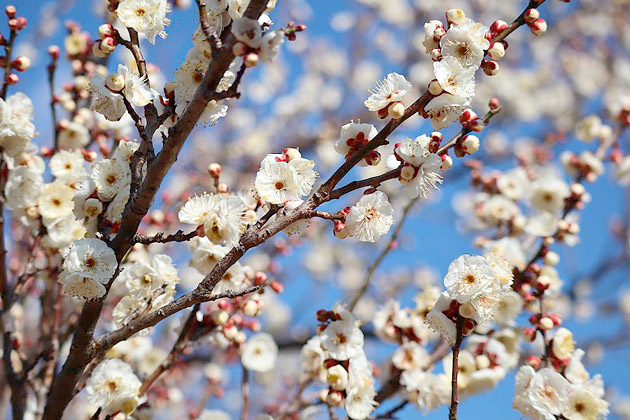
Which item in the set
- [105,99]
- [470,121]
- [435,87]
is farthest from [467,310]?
[105,99]

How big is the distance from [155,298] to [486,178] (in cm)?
218

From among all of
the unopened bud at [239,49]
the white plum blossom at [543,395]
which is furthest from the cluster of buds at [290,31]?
the white plum blossom at [543,395]

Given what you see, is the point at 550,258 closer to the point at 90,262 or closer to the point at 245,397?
the point at 245,397

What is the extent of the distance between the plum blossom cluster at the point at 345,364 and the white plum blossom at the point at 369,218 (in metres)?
0.55

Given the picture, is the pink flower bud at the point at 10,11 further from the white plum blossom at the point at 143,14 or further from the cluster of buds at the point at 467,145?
the cluster of buds at the point at 467,145

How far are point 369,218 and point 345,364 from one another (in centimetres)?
73

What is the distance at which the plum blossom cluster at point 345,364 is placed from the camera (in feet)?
6.84

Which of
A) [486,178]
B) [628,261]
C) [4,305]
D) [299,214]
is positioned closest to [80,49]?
[4,305]

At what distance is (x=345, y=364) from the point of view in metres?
2.15

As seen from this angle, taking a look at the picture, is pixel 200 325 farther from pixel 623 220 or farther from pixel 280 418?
pixel 623 220

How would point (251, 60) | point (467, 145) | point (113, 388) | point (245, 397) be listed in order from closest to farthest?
point (251, 60)
point (467, 145)
point (113, 388)
point (245, 397)

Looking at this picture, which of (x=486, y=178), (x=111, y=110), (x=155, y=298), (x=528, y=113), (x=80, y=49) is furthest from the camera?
(x=528, y=113)

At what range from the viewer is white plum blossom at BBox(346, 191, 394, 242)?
164 cm

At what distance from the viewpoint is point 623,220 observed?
A: 6492 mm
